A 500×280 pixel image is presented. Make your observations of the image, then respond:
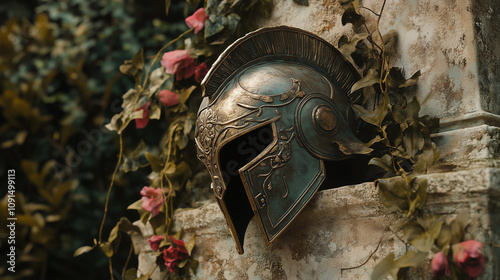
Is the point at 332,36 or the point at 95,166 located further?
the point at 95,166

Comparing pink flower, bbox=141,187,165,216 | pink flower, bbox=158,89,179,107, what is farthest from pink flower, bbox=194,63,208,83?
pink flower, bbox=141,187,165,216

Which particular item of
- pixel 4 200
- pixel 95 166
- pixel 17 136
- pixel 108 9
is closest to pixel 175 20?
pixel 108 9

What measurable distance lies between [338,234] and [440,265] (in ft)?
1.09

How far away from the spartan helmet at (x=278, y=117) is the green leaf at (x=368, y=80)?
0.07 m

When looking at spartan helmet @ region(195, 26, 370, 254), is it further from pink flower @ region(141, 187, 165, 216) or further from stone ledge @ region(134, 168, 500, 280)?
pink flower @ region(141, 187, 165, 216)

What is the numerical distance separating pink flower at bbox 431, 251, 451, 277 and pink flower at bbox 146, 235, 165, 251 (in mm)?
1030

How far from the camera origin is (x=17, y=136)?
3.10 metres

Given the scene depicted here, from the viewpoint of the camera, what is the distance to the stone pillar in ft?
3.83

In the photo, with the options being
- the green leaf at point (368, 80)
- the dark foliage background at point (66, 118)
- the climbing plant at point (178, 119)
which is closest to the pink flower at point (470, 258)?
the green leaf at point (368, 80)

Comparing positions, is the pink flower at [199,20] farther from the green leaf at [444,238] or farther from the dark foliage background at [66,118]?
the green leaf at [444,238]

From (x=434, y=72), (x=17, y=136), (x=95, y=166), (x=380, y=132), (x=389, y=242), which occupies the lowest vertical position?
(x=95, y=166)

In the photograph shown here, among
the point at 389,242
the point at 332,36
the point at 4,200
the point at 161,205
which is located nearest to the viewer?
the point at 389,242

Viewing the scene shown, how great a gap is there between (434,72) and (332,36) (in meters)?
0.40

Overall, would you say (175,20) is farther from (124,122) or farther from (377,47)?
(377,47)
